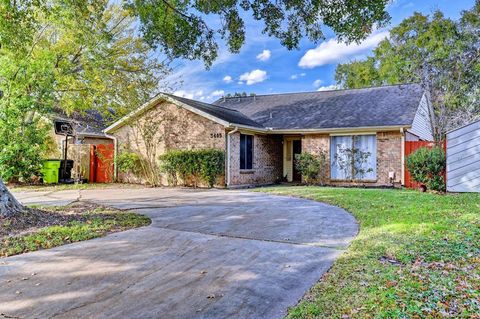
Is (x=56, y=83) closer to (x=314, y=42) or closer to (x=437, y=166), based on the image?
(x=314, y=42)

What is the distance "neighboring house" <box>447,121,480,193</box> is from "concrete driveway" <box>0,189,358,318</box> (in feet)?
20.2

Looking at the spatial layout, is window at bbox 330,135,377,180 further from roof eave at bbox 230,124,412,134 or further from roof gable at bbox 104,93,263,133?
roof gable at bbox 104,93,263,133

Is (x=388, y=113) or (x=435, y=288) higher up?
(x=388, y=113)

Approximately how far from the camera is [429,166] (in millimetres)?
11406

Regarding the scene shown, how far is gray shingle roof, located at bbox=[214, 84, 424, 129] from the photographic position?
15443mm

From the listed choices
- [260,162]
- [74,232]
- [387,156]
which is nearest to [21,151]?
[260,162]

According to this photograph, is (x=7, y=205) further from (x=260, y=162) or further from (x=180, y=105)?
(x=260, y=162)

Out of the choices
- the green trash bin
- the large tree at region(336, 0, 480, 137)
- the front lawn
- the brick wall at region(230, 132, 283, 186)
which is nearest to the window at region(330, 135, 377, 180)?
the brick wall at region(230, 132, 283, 186)

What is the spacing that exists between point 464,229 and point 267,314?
13.8 ft

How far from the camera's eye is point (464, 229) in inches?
223

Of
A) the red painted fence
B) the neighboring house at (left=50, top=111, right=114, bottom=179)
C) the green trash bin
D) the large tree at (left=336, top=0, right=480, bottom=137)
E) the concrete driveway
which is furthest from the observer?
the neighboring house at (left=50, top=111, right=114, bottom=179)

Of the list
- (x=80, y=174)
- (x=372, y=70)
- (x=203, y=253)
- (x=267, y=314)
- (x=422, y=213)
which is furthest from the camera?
(x=372, y=70)

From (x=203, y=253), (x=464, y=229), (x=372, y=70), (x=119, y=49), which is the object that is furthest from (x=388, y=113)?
(x=372, y=70)

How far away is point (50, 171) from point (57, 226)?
11.7 meters
